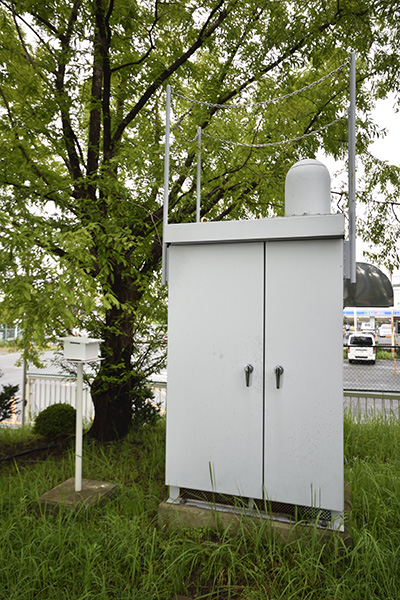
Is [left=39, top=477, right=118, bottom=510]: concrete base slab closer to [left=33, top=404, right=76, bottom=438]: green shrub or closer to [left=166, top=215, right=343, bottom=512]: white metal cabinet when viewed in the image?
[left=166, top=215, right=343, bottom=512]: white metal cabinet

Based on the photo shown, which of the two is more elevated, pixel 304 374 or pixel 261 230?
pixel 261 230

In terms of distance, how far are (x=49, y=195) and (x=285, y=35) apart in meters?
3.07

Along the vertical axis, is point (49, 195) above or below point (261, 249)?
above

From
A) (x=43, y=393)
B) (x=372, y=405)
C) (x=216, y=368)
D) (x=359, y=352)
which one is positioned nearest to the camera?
(x=216, y=368)

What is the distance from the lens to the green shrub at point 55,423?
17.7 feet

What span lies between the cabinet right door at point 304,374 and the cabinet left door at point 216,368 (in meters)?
0.08

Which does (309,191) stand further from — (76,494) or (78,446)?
(76,494)

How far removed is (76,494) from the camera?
3150 millimetres

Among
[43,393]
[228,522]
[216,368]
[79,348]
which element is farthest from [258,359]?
[43,393]

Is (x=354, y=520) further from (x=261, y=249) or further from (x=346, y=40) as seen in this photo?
(x=346, y=40)

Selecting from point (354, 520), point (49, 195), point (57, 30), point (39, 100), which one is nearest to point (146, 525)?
point (354, 520)

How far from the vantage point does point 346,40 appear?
4219 mm

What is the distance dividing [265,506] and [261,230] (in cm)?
184

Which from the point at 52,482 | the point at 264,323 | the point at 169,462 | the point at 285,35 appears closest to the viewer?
the point at 264,323
